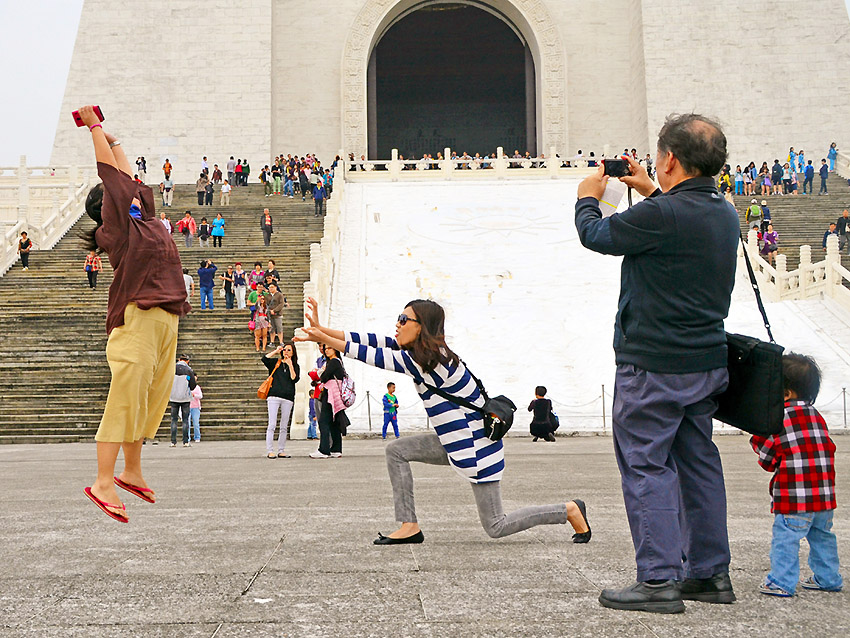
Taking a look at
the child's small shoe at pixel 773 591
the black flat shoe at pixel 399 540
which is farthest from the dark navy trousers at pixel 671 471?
the black flat shoe at pixel 399 540

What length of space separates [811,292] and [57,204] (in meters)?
19.0

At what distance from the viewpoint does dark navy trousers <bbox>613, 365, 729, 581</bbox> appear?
3.20 m

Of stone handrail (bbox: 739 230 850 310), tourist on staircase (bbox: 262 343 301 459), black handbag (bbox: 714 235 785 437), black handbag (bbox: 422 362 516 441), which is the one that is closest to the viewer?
black handbag (bbox: 714 235 785 437)

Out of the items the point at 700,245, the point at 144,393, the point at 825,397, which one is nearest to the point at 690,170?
the point at 700,245

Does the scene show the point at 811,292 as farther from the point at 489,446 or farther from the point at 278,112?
the point at 278,112

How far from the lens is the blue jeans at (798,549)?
3291 millimetres

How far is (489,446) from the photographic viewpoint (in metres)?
4.39

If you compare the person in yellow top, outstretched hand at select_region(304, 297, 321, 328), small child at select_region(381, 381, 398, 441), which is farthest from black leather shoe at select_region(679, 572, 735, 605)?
the person in yellow top

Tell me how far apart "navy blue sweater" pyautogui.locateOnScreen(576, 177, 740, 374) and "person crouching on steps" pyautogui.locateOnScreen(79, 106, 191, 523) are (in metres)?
1.97

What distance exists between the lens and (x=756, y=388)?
332 centimetres

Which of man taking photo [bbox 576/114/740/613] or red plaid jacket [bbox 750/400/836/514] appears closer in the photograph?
man taking photo [bbox 576/114/740/613]

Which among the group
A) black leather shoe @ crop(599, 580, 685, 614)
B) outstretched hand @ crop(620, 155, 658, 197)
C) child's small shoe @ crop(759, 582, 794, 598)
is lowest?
child's small shoe @ crop(759, 582, 794, 598)

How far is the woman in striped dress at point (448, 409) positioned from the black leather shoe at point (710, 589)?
112cm

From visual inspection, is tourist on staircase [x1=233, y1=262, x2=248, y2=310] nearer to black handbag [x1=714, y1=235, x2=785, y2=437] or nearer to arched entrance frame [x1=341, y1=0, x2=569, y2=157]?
black handbag [x1=714, y1=235, x2=785, y2=437]
